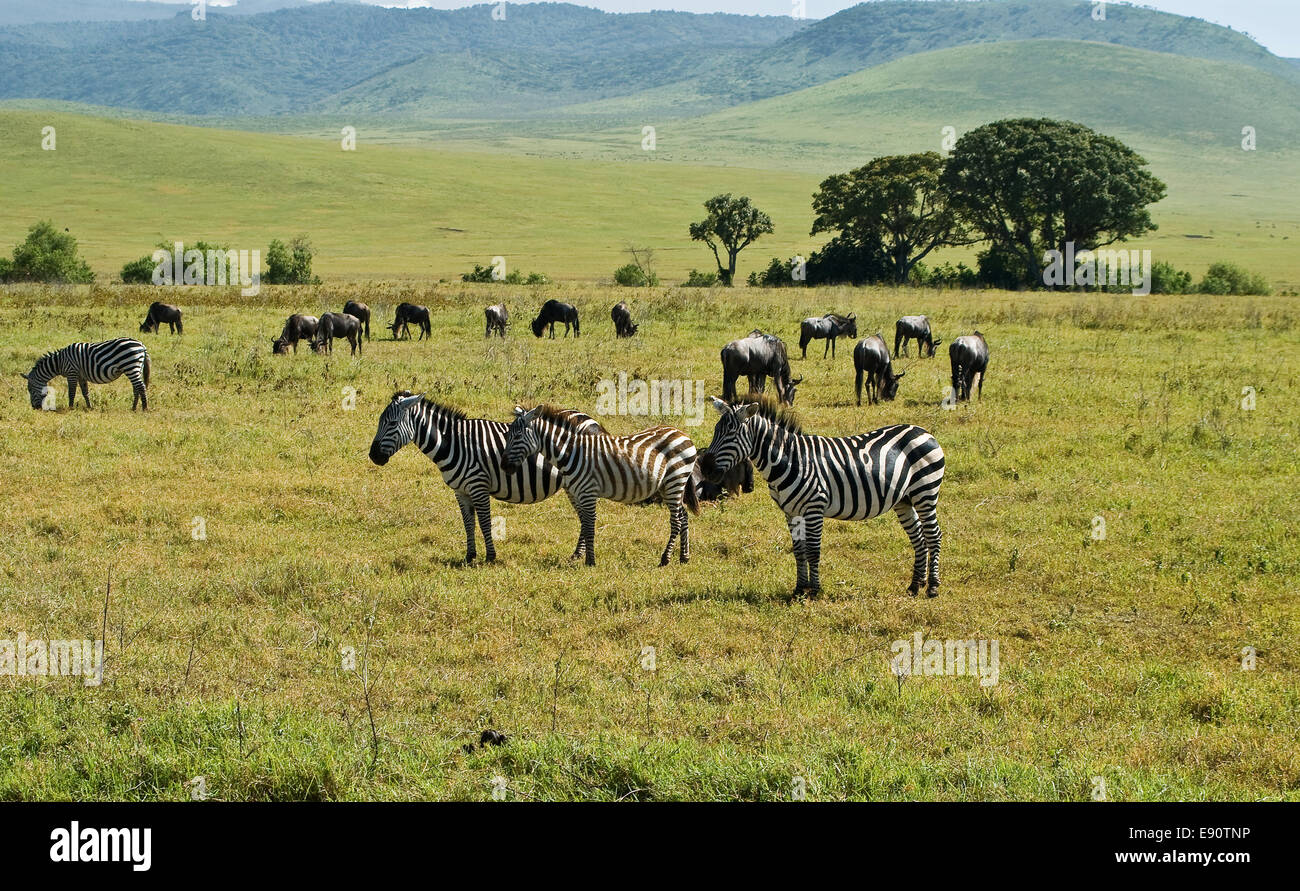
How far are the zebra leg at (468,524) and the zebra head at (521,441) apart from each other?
82 centimetres

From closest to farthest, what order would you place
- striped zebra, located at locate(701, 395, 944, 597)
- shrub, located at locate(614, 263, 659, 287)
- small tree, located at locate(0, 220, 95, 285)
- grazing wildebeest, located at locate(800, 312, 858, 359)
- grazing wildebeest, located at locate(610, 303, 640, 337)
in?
striped zebra, located at locate(701, 395, 944, 597) < grazing wildebeest, located at locate(800, 312, 858, 359) < grazing wildebeest, located at locate(610, 303, 640, 337) < small tree, located at locate(0, 220, 95, 285) < shrub, located at locate(614, 263, 659, 287)

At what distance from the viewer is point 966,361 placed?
2252 cm

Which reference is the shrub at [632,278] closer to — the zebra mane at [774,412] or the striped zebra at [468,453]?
the striped zebra at [468,453]

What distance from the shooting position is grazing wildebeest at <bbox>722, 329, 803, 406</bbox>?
73.0ft

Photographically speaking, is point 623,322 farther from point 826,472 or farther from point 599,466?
point 826,472

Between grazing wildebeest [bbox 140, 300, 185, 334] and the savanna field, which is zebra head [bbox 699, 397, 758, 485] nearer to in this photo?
the savanna field

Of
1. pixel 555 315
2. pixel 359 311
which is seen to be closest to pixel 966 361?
pixel 555 315

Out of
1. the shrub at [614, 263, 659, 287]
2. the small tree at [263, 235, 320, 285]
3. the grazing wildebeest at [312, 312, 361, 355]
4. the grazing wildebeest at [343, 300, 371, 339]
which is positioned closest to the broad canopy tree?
the shrub at [614, 263, 659, 287]

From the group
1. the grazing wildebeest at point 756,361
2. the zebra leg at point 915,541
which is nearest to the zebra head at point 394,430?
the zebra leg at point 915,541

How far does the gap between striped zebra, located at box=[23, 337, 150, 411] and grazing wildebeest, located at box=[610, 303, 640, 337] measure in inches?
563

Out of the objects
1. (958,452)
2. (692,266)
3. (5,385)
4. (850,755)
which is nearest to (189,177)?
(692,266)

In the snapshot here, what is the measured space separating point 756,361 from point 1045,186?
149 feet

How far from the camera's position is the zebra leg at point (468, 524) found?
41.7ft

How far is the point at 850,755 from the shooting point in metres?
7.07
